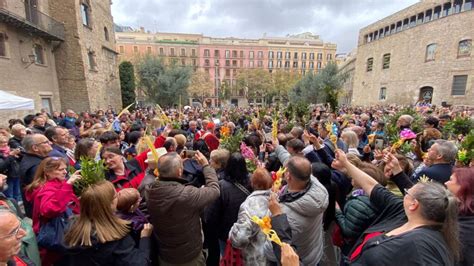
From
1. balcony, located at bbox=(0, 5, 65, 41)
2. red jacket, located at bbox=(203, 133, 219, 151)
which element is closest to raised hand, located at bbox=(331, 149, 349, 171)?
red jacket, located at bbox=(203, 133, 219, 151)

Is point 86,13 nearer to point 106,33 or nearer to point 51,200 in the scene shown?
point 106,33

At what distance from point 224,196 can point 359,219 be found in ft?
4.46

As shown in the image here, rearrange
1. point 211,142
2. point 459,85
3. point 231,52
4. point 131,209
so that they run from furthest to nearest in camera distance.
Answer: point 231,52
point 459,85
point 211,142
point 131,209

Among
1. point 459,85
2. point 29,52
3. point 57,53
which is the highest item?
point 57,53

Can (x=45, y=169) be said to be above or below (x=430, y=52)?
below

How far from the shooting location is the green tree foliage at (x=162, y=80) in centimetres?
2473

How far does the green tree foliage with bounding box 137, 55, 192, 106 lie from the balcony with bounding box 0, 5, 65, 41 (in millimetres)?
10071

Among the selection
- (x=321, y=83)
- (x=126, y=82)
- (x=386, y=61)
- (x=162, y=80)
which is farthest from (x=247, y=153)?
(x=386, y=61)

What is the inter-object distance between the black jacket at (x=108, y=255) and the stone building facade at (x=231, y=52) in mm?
49462

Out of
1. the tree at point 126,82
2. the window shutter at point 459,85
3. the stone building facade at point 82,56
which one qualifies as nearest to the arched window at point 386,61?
the window shutter at point 459,85

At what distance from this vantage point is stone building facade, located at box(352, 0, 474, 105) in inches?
816

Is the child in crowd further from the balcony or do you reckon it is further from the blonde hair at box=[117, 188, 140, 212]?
the balcony

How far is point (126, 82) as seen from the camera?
24.9 metres

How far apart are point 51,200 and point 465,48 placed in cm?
3002
